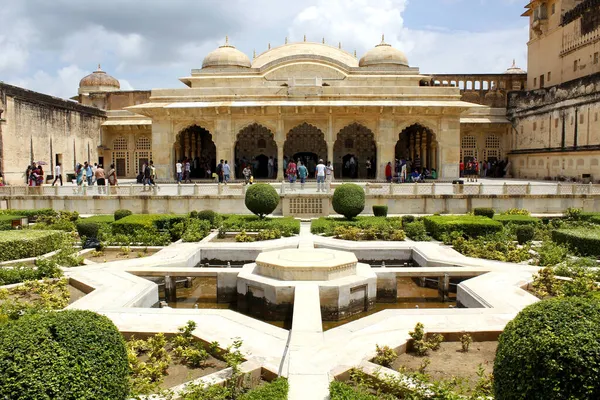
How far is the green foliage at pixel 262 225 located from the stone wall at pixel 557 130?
15.8m

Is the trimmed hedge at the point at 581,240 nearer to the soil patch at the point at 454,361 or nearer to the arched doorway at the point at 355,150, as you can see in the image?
the soil patch at the point at 454,361

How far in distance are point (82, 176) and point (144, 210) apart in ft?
17.2

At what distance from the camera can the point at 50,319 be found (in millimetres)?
3707

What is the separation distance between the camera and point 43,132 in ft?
82.8

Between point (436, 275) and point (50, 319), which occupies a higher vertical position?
point (50, 319)

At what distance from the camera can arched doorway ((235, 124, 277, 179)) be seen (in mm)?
28281

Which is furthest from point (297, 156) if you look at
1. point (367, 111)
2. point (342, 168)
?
point (367, 111)

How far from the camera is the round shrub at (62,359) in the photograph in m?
3.31

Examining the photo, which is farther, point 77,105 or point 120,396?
point 77,105

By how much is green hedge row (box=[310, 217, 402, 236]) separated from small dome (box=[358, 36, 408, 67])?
17050mm

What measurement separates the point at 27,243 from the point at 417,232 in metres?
9.16

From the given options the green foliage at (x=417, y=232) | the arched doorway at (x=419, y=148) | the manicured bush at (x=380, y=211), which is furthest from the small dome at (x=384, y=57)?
the green foliage at (x=417, y=232)

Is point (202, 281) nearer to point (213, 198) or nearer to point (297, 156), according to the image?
point (213, 198)

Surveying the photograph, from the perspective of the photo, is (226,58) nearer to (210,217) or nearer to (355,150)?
(355,150)
